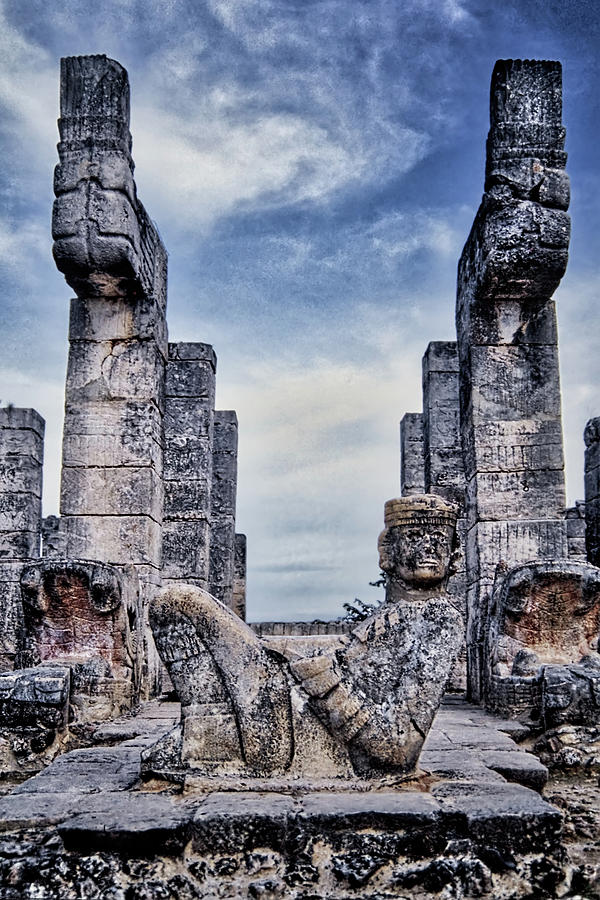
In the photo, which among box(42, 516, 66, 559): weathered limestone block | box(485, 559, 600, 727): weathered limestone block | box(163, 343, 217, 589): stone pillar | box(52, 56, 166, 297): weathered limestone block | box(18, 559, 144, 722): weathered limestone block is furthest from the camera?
box(42, 516, 66, 559): weathered limestone block

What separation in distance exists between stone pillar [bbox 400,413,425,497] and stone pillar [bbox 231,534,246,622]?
10.7ft

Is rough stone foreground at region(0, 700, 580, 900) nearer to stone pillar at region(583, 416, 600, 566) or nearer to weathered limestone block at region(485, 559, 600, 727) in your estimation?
weathered limestone block at region(485, 559, 600, 727)

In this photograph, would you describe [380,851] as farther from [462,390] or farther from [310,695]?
[462,390]

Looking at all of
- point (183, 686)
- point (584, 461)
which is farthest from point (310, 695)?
point (584, 461)

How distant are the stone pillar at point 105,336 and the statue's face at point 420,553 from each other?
4.06m

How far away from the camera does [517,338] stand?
8078 millimetres

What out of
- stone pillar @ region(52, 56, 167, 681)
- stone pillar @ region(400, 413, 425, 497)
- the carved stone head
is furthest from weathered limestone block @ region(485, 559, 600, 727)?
stone pillar @ region(400, 413, 425, 497)

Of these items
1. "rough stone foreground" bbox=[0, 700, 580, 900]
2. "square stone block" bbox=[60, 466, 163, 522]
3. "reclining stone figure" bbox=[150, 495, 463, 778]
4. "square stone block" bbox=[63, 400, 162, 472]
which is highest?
"square stone block" bbox=[63, 400, 162, 472]

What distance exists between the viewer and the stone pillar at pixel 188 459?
10.5 m

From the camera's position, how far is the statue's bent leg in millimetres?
3842

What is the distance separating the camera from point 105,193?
7.70 meters

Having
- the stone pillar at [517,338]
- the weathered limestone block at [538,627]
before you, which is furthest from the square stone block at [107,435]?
the weathered limestone block at [538,627]

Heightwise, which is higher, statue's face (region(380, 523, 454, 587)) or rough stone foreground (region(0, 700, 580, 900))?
statue's face (region(380, 523, 454, 587))

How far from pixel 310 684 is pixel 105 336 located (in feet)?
17.0
